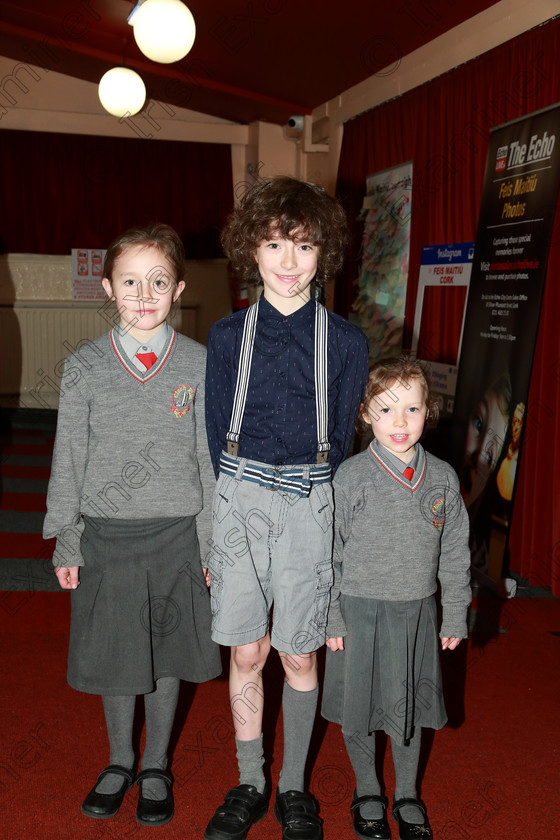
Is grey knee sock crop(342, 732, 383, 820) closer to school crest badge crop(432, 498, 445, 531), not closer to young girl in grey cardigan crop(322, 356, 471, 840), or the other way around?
young girl in grey cardigan crop(322, 356, 471, 840)

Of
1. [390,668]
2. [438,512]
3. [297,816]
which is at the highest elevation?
[438,512]

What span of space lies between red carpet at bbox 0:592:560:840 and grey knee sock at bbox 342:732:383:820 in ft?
0.28

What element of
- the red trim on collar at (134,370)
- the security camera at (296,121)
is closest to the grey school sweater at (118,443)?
the red trim on collar at (134,370)

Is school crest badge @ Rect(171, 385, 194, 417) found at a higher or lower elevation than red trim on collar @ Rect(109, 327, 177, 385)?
lower

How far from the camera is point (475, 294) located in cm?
355

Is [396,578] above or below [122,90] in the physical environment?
below

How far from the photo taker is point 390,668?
66.2 inches

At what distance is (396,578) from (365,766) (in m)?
0.47

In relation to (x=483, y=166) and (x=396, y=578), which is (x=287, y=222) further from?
(x=483, y=166)

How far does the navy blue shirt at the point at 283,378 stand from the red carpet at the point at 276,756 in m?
0.89

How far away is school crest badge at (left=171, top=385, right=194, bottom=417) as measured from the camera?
1.74 metres

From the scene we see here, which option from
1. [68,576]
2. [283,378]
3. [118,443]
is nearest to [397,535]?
[283,378]

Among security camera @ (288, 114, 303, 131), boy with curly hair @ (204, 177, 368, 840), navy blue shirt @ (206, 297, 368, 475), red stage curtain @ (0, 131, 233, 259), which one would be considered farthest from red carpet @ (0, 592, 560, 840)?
red stage curtain @ (0, 131, 233, 259)

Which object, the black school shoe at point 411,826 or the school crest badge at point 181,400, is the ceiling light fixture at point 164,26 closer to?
the school crest badge at point 181,400
